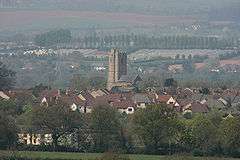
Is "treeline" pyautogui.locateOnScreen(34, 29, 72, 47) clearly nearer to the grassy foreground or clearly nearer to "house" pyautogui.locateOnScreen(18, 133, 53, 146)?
"house" pyautogui.locateOnScreen(18, 133, 53, 146)

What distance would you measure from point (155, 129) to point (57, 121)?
359cm

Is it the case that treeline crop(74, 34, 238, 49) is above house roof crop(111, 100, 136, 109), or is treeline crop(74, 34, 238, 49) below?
below

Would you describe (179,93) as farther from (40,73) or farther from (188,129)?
(40,73)

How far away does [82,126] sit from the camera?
129 ft

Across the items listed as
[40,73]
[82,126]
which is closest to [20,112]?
[82,126]

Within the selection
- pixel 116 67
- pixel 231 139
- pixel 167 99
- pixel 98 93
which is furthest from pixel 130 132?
pixel 116 67

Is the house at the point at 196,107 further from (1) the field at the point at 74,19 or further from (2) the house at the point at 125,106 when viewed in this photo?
(1) the field at the point at 74,19

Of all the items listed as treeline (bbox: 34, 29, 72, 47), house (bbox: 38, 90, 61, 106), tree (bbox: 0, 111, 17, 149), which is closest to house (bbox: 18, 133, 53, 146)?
tree (bbox: 0, 111, 17, 149)

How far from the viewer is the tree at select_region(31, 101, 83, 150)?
39.1 m

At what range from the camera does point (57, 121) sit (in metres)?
39.2

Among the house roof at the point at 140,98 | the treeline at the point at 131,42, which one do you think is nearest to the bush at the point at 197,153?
the house roof at the point at 140,98

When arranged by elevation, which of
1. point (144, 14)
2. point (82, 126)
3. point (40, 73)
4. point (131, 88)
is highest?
point (82, 126)

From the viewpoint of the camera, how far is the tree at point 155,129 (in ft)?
124

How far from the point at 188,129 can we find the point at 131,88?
2667 centimetres
